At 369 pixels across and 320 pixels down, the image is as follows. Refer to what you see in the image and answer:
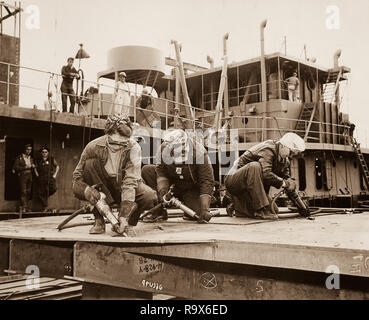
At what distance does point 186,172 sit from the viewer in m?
6.44

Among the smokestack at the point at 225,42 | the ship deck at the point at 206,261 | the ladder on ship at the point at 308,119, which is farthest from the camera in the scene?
the smokestack at the point at 225,42

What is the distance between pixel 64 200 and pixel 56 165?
1.16 m

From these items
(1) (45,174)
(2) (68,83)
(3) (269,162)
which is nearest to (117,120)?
(3) (269,162)

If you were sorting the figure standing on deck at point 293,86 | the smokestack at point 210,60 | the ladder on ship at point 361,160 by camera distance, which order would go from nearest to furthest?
the ladder on ship at point 361,160 < the figure standing on deck at point 293,86 < the smokestack at point 210,60

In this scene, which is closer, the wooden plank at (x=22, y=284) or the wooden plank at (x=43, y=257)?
the wooden plank at (x=43, y=257)

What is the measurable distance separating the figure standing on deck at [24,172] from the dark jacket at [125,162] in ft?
20.1

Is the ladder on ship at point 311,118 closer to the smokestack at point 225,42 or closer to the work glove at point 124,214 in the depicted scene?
the smokestack at point 225,42

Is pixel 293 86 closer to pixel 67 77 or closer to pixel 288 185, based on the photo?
pixel 67 77

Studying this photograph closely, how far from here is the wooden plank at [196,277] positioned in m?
3.59

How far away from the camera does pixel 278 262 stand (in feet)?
11.5

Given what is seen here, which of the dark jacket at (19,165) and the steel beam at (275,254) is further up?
the dark jacket at (19,165)

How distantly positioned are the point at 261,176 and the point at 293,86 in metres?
14.7

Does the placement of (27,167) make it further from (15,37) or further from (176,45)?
(176,45)

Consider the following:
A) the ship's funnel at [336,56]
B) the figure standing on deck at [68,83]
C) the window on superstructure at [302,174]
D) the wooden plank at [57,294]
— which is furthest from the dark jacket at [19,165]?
the ship's funnel at [336,56]
